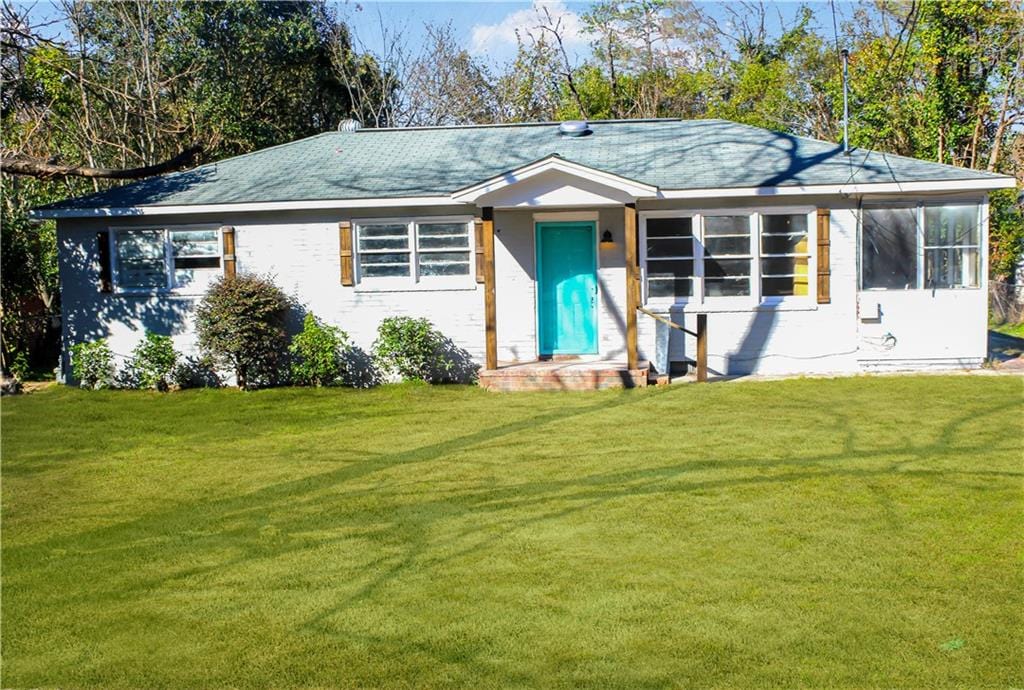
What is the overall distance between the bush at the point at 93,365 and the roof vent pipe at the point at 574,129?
25.6ft

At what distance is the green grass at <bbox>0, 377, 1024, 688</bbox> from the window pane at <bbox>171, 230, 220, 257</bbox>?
13.8 ft

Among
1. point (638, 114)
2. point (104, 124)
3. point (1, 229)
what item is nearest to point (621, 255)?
point (1, 229)

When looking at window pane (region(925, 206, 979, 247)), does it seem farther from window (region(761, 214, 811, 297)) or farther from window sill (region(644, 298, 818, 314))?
window sill (region(644, 298, 818, 314))

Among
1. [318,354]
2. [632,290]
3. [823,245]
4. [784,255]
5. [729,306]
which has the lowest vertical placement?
[318,354]

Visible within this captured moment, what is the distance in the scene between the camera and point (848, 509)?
718cm

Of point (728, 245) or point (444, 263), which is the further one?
point (444, 263)

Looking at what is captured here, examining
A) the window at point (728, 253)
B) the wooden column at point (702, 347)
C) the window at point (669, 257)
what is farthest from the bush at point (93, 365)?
the window at point (728, 253)

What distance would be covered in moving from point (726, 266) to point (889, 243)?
7.31 ft

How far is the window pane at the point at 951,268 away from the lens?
1409 centimetres

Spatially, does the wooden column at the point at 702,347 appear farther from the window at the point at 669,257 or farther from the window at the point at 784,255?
the window at the point at 784,255

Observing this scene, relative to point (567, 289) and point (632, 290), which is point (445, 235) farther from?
point (632, 290)

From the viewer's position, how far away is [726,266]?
1431cm

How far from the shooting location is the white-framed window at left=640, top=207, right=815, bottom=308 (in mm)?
14188

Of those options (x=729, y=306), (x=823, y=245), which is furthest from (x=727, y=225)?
(x=823, y=245)
